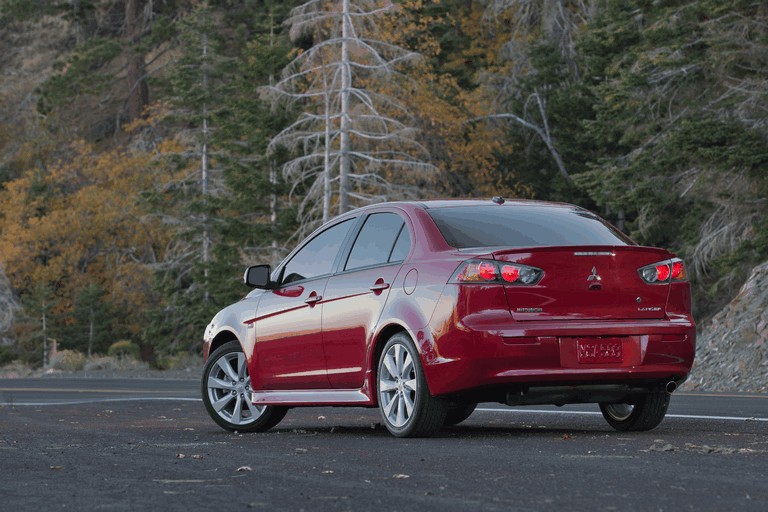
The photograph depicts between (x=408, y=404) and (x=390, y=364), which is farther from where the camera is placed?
(x=390, y=364)

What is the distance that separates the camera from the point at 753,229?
27078 mm

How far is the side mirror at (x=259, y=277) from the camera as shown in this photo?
36.4 feet

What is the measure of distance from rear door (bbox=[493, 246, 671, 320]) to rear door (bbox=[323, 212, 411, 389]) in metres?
1.00

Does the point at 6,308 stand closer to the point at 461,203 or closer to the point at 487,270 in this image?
the point at 461,203

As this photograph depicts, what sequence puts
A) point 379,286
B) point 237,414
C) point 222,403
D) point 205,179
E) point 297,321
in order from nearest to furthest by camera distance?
point 379,286 < point 297,321 < point 237,414 < point 222,403 < point 205,179

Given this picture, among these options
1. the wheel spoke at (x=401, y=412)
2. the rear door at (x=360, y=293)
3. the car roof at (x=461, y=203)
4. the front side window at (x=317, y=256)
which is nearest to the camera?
the wheel spoke at (x=401, y=412)

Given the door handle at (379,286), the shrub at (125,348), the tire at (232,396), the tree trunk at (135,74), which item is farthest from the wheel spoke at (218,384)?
the tree trunk at (135,74)

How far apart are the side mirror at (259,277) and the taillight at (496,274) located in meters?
2.34

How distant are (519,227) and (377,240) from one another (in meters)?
1.08

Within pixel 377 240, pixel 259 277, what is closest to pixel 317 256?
pixel 259 277

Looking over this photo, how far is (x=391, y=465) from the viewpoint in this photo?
25.6 ft

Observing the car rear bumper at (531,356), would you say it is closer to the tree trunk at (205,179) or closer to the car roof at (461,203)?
the car roof at (461,203)

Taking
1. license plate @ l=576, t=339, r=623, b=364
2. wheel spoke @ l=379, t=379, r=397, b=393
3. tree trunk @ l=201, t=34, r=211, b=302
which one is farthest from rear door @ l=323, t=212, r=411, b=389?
tree trunk @ l=201, t=34, r=211, b=302

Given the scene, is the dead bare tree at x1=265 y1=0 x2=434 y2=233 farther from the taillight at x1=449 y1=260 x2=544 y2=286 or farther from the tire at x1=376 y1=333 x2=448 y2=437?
the taillight at x1=449 y1=260 x2=544 y2=286
